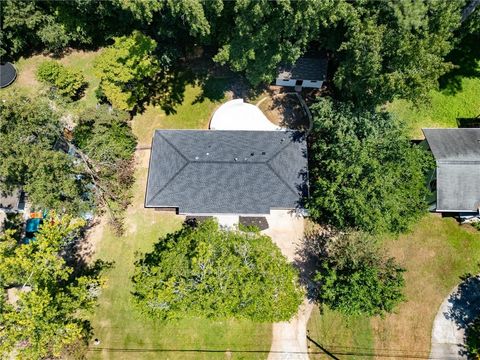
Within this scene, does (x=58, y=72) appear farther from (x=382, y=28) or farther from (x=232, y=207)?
(x=382, y=28)

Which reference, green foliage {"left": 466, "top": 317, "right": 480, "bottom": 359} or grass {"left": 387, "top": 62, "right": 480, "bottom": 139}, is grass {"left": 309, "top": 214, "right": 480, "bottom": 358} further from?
grass {"left": 387, "top": 62, "right": 480, "bottom": 139}

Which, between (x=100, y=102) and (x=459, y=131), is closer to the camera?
(x=459, y=131)

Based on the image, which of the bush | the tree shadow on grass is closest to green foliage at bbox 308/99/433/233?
the tree shadow on grass

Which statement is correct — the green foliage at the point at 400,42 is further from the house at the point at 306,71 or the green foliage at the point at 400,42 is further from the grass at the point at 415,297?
the grass at the point at 415,297

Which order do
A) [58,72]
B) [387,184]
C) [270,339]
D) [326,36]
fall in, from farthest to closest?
[58,72]
[326,36]
[270,339]
[387,184]

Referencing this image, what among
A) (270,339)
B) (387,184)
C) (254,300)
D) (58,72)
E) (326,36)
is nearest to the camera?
(254,300)

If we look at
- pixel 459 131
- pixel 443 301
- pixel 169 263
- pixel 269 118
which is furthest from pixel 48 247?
pixel 459 131
